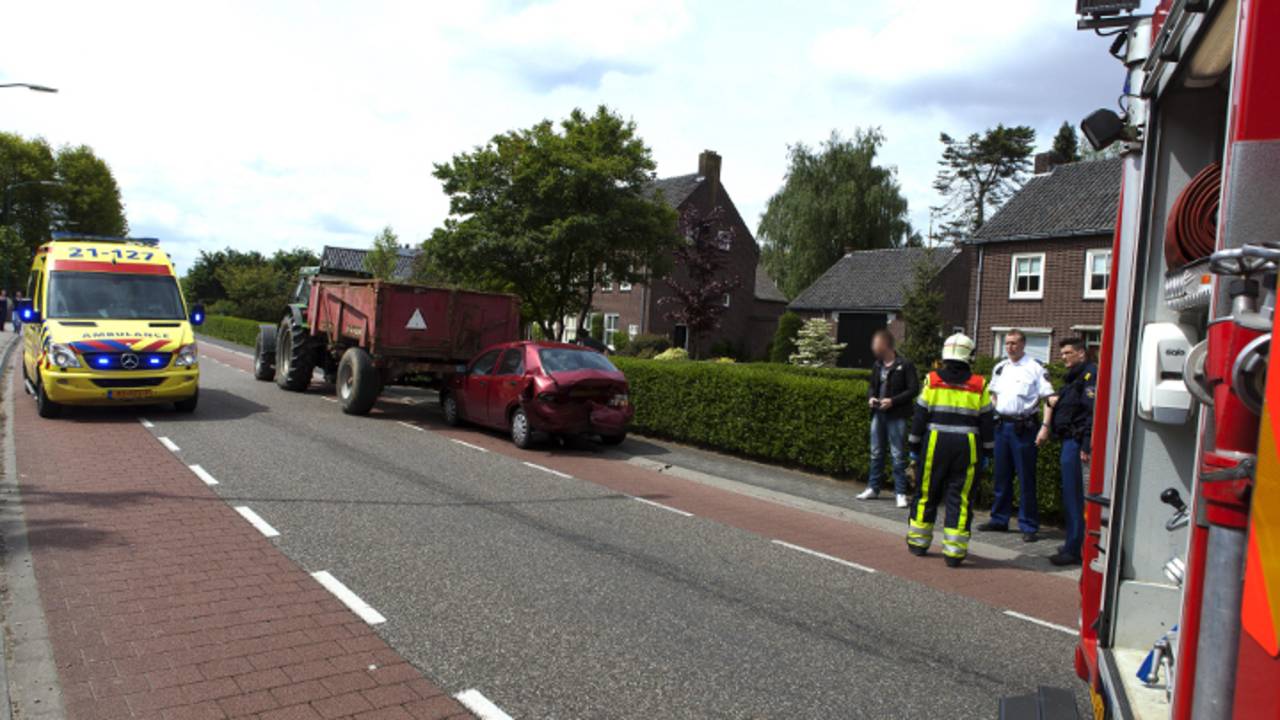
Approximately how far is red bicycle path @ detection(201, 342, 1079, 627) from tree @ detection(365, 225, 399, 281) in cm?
3051

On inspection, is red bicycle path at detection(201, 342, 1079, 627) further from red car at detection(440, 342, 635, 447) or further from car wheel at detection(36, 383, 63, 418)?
car wheel at detection(36, 383, 63, 418)

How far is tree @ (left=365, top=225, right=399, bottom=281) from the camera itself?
42094 mm

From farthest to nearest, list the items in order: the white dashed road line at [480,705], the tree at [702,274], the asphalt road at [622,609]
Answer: the tree at [702,274]
the asphalt road at [622,609]
the white dashed road line at [480,705]

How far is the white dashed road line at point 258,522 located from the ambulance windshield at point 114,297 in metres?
6.86

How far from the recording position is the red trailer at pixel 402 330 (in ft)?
47.8

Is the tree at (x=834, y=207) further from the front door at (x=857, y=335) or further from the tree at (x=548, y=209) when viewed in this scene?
the tree at (x=548, y=209)

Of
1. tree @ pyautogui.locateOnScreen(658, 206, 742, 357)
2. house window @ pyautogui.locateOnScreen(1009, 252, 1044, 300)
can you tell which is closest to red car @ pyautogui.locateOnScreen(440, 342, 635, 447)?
tree @ pyautogui.locateOnScreen(658, 206, 742, 357)

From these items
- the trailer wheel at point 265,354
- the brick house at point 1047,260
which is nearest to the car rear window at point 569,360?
the trailer wheel at point 265,354

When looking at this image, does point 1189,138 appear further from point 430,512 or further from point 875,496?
point 875,496

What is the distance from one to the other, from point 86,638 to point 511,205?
16.3 meters

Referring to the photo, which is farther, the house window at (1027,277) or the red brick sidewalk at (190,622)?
the house window at (1027,277)

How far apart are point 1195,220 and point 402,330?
13313 millimetres

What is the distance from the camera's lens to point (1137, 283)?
2.87m

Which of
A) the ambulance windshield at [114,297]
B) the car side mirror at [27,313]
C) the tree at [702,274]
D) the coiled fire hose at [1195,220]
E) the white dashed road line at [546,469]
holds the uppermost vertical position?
the tree at [702,274]
